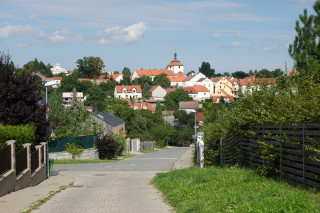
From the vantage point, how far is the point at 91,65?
17612cm

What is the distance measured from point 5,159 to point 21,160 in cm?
282

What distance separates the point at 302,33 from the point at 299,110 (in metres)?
7.45

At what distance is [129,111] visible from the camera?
8350 cm

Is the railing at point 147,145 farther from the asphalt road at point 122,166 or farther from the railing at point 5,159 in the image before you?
the railing at point 5,159

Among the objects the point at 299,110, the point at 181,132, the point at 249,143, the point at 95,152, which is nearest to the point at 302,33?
the point at 249,143

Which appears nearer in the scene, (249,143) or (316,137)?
(316,137)

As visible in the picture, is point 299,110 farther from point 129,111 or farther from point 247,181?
point 129,111

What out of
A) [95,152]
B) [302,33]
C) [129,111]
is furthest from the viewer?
[129,111]

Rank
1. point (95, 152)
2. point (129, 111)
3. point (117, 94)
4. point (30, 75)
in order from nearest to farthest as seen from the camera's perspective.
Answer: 1. point (30, 75)
2. point (95, 152)
3. point (129, 111)
4. point (117, 94)

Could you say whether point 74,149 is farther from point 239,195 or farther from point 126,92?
point 126,92

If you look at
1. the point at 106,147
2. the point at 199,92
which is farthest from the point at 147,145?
the point at 199,92

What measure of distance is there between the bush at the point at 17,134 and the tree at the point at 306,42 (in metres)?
10.9

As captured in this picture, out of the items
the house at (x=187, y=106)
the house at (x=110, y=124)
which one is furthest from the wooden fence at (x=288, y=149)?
the house at (x=187, y=106)

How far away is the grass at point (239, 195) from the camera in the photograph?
28.5 ft
